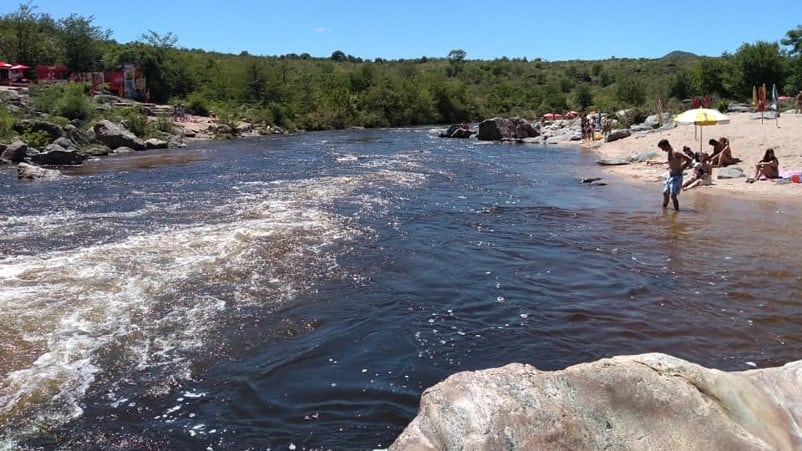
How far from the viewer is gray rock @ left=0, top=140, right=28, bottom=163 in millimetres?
26750

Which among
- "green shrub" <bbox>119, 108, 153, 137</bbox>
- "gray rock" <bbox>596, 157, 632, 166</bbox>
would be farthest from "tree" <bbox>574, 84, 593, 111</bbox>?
"green shrub" <bbox>119, 108, 153, 137</bbox>

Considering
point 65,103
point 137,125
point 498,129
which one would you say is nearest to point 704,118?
point 498,129

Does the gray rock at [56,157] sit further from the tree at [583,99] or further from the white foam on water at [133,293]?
the tree at [583,99]

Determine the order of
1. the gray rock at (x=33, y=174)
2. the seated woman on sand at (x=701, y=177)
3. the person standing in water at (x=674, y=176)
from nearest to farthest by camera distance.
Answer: the person standing in water at (x=674, y=176), the seated woman on sand at (x=701, y=177), the gray rock at (x=33, y=174)

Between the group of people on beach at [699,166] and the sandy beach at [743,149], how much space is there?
14.0 inches

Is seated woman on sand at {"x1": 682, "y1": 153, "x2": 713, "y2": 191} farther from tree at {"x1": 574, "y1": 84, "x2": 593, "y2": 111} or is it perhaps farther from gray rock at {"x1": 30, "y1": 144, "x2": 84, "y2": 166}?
tree at {"x1": 574, "y1": 84, "x2": 593, "y2": 111}

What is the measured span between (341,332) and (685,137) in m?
28.2

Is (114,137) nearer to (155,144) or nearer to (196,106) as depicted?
(155,144)

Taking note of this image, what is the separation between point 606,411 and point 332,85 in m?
75.7

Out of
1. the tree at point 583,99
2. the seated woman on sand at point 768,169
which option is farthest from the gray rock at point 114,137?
the tree at point 583,99

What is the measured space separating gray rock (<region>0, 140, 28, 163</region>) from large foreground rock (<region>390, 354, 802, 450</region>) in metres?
29.0

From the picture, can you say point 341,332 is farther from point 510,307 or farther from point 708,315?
point 708,315

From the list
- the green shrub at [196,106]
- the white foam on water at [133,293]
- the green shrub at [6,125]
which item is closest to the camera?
the white foam on water at [133,293]

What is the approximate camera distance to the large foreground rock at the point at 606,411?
3.29 metres
